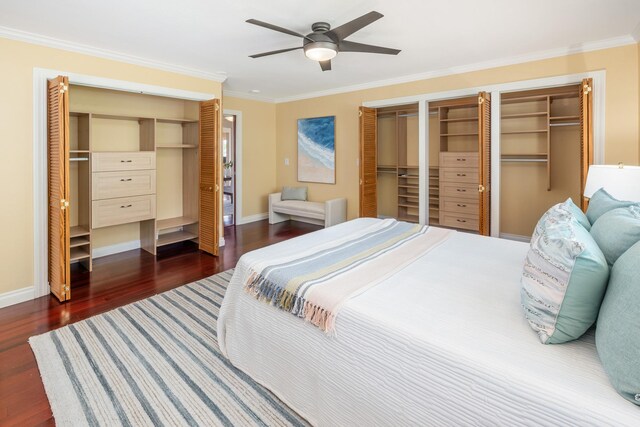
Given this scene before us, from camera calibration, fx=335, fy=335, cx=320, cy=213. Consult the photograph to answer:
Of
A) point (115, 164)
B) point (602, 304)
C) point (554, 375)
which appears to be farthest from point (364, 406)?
point (115, 164)

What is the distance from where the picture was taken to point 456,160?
551 centimetres

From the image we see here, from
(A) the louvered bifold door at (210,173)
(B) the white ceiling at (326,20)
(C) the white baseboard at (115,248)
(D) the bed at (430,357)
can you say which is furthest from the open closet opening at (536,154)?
(C) the white baseboard at (115,248)

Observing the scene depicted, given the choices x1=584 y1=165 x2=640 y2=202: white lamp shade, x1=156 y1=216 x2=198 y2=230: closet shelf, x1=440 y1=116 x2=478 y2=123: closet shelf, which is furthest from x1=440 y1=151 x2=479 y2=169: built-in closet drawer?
x1=156 y1=216 x2=198 y2=230: closet shelf

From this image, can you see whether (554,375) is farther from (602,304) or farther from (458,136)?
(458,136)

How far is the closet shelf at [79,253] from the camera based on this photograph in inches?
147

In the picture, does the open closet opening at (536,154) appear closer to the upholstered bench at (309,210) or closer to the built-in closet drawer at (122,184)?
the upholstered bench at (309,210)

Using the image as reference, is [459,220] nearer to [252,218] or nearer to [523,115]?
[523,115]

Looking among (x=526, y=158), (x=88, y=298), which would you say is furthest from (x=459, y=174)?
(x=88, y=298)

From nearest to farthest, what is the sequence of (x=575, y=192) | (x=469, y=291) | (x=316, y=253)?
1. (x=469, y=291)
2. (x=316, y=253)
3. (x=575, y=192)

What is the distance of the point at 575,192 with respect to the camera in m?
4.71


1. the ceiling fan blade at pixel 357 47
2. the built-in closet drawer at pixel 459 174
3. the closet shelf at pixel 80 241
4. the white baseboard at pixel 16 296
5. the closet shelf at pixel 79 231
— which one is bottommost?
the white baseboard at pixel 16 296

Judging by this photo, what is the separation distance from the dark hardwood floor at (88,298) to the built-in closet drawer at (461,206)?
8.99 ft

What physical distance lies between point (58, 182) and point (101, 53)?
5.18 ft

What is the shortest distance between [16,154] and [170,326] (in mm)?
2265
